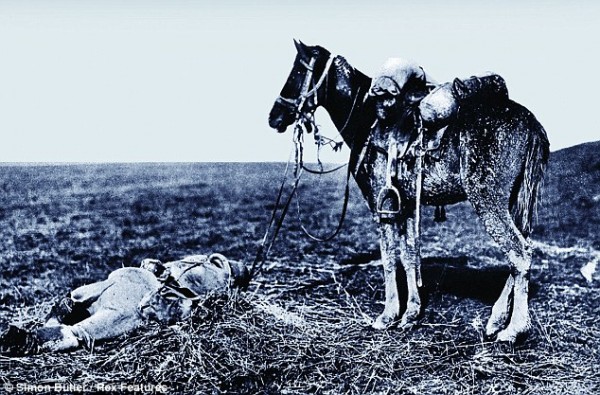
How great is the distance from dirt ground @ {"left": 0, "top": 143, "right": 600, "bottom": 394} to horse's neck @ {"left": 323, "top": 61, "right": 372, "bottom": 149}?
6.64 ft

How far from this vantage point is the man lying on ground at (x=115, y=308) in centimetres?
507

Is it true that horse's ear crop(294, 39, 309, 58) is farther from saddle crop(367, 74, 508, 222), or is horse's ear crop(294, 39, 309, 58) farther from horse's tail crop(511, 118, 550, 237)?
horse's tail crop(511, 118, 550, 237)

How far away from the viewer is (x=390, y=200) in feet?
19.3

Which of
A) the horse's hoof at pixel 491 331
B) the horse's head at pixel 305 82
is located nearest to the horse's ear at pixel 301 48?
the horse's head at pixel 305 82

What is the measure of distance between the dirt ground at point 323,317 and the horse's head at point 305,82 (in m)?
2.12

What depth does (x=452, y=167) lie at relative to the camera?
5.60 meters

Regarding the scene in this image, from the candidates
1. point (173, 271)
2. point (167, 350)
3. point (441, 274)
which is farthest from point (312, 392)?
point (441, 274)

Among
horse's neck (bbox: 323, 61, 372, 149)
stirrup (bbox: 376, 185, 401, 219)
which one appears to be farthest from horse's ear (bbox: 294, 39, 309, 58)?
stirrup (bbox: 376, 185, 401, 219)

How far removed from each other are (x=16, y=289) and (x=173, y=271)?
278 cm

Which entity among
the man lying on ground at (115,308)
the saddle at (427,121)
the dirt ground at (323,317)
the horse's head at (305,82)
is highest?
the horse's head at (305,82)

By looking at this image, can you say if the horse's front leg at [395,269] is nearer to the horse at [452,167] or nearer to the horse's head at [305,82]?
the horse at [452,167]

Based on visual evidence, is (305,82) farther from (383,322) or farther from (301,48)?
(383,322)

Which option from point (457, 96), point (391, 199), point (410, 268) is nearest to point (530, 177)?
point (457, 96)

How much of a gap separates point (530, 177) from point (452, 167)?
0.73 meters
